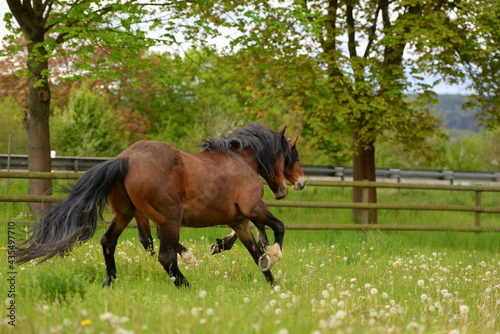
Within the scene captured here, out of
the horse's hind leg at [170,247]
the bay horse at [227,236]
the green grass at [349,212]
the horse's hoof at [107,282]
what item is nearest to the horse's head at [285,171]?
the bay horse at [227,236]

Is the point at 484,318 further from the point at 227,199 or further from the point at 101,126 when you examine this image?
the point at 101,126

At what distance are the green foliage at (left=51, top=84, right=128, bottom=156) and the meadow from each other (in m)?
17.2

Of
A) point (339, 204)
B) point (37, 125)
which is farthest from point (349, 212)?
point (37, 125)

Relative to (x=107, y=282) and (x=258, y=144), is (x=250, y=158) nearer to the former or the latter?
(x=258, y=144)

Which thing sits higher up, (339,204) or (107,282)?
(107,282)

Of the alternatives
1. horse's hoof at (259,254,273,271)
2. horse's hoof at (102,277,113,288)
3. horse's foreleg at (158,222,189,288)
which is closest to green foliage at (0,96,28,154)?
horse's hoof at (102,277,113,288)

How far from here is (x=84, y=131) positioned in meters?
29.5

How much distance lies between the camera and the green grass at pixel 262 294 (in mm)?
3762

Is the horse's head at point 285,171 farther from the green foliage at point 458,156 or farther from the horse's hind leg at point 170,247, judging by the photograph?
the green foliage at point 458,156

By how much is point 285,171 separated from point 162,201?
7.65ft

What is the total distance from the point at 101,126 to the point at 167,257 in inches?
981

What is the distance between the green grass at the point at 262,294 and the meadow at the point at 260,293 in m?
0.01

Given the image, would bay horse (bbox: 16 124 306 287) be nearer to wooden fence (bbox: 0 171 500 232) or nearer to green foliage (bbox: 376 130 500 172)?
wooden fence (bbox: 0 171 500 232)

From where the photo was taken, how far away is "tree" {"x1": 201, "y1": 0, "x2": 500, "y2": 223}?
46.7 ft
